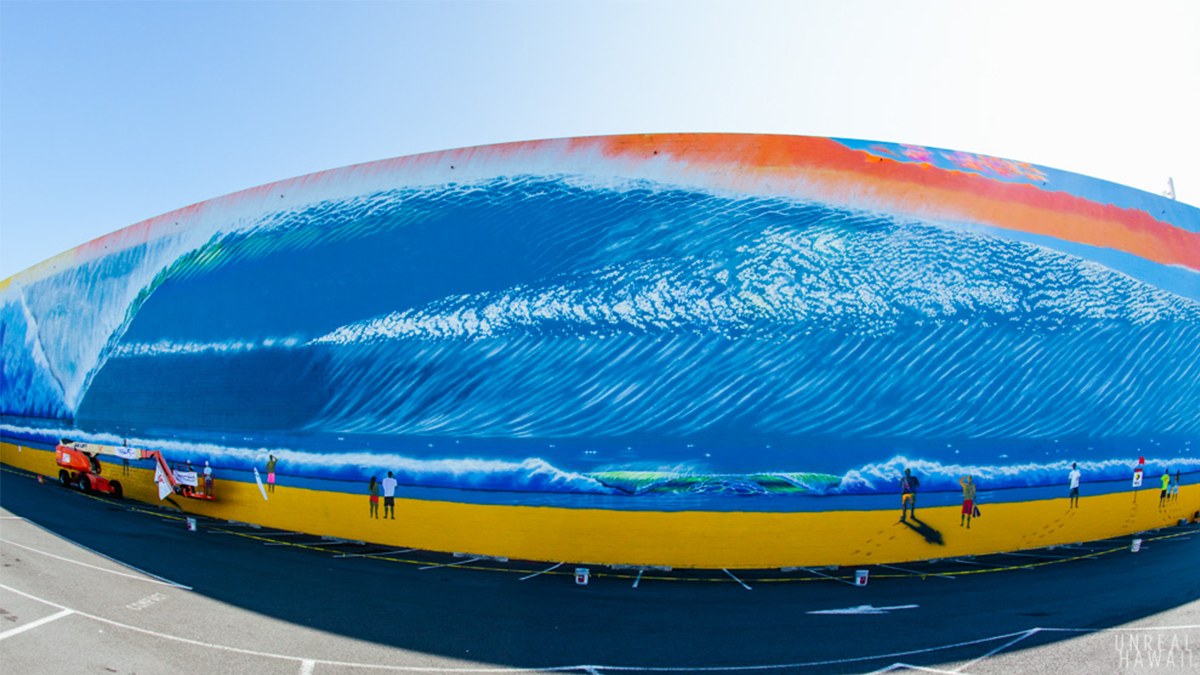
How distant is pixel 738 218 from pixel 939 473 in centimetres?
744

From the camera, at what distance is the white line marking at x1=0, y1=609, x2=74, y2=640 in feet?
23.8

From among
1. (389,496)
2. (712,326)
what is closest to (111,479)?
(389,496)

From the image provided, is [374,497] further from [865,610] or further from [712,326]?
[865,610]

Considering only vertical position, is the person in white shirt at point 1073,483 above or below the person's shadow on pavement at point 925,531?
above

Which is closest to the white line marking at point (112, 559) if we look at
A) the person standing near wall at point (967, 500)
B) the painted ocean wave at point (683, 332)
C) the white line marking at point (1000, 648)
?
the painted ocean wave at point (683, 332)

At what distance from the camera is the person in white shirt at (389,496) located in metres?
12.6

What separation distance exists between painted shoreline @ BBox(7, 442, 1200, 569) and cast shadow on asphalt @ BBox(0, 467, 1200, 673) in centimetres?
50

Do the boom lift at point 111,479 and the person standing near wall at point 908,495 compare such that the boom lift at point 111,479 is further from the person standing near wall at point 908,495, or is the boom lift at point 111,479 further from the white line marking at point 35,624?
the person standing near wall at point 908,495

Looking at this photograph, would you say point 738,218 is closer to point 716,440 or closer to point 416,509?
point 716,440

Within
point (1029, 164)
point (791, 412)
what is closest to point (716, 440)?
point (791, 412)

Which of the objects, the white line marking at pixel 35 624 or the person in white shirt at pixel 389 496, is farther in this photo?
the person in white shirt at pixel 389 496

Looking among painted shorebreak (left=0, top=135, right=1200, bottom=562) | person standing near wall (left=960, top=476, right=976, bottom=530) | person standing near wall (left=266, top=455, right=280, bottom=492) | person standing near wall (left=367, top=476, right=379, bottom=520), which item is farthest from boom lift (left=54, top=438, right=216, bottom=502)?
person standing near wall (left=960, top=476, right=976, bottom=530)

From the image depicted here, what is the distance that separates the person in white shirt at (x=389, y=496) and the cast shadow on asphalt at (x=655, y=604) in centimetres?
129

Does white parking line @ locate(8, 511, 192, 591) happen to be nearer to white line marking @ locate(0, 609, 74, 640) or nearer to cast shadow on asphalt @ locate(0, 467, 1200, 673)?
cast shadow on asphalt @ locate(0, 467, 1200, 673)
